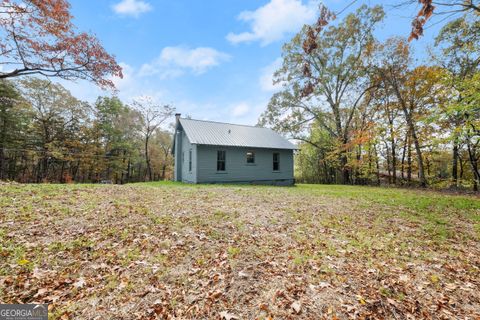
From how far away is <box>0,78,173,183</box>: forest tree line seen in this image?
18.2 meters

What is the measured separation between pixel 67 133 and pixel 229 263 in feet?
89.2

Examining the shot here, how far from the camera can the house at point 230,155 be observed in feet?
43.3

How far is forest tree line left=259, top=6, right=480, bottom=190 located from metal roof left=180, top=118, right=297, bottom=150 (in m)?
4.75

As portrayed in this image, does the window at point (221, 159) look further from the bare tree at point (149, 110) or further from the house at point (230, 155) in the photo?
the bare tree at point (149, 110)

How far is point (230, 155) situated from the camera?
45.7ft

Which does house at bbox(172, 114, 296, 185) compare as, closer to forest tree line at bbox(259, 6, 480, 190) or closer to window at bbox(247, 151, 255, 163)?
window at bbox(247, 151, 255, 163)

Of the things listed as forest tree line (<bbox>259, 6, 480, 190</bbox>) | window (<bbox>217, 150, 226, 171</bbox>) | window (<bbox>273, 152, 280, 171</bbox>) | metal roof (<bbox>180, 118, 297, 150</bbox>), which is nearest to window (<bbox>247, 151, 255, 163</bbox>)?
metal roof (<bbox>180, 118, 297, 150</bbox>)

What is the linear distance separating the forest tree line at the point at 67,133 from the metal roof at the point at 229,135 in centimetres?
→ 1156

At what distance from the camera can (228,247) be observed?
3699 millimetres

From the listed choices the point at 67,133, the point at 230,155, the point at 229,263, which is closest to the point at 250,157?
the point at 230,155

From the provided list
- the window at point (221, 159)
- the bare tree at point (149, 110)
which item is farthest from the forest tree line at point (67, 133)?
the window at point (221, 159)

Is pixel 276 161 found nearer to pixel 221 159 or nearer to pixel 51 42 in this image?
pixel 221 159

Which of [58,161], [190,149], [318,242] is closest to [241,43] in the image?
[190,149]

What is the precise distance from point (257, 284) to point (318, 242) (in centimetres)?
197
